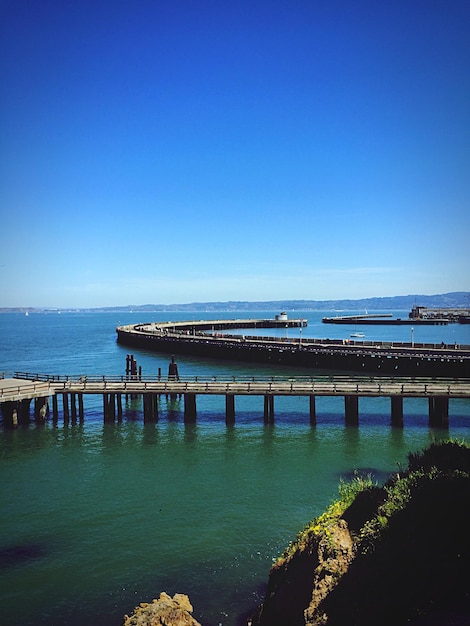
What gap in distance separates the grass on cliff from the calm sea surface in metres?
3.48

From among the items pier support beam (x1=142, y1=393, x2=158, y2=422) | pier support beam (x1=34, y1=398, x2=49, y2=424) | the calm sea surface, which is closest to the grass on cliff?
the calm sea surface

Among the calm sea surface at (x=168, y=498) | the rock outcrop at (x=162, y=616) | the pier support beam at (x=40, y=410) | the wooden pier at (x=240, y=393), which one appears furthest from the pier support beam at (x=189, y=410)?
the rock outcrop at (x=162, y=616)

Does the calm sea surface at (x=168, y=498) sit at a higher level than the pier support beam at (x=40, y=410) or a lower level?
lower

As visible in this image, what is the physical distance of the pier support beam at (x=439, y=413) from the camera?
35.7 metres

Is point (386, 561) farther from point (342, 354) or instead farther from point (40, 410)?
A: point (342, 354)

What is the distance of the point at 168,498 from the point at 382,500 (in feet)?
40.1

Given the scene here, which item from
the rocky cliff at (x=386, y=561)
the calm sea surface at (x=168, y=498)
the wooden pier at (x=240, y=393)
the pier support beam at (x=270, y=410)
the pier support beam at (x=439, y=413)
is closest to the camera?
the rocky cliff at (x=386, y=561)

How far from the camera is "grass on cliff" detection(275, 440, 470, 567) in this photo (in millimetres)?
13219

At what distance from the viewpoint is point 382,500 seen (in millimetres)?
14602

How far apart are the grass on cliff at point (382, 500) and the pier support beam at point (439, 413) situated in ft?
68.0

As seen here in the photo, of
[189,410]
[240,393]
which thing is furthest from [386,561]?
[189,410]

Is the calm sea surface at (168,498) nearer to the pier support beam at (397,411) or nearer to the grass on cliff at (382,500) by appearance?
the pier support beam at (397,411)

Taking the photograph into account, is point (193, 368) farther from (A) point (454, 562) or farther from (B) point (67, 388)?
(A) point (454, 562)

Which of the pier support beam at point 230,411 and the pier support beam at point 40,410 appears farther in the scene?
the pier support beam at point 40,410
